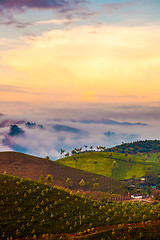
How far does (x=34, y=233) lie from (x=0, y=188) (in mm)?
35257

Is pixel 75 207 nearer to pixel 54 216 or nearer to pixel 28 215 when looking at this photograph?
pixel 54 216

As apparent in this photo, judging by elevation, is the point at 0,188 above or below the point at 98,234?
above

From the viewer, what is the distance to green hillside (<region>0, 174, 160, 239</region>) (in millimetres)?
74438

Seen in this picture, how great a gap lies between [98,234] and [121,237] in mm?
6408

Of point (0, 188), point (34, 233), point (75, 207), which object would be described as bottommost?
point (34, 233)

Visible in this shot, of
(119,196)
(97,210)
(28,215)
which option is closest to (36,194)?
(28,215)

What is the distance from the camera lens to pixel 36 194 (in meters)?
102

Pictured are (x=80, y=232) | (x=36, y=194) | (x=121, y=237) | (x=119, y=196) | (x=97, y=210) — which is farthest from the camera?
(x=119, y=196)

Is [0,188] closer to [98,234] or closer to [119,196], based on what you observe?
[98,234]

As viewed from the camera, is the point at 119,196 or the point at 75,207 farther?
the point at 119,196

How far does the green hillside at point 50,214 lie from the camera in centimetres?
7444

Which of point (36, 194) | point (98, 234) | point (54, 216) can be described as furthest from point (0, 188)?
point (98, 234)

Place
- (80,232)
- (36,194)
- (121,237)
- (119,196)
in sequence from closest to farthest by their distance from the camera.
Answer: (121,237)
(80,232)
(36,194)
(119,196)

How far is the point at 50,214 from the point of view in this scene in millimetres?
86188
